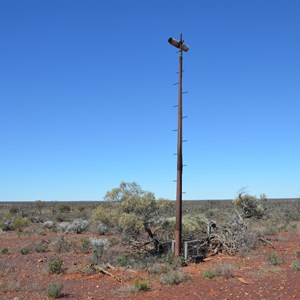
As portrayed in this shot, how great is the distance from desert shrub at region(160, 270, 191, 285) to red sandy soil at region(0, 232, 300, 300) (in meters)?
0.17

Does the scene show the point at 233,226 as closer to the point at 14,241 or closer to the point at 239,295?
the point at 239,295

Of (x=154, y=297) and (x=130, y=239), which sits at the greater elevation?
(x=130, y=239)

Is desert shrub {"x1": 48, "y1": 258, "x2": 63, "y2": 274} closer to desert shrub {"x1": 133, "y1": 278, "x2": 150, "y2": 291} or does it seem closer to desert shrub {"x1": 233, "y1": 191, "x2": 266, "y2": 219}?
desert shrub {"x1": 133, "y1": 278, "x2": 150, "y2": 291}

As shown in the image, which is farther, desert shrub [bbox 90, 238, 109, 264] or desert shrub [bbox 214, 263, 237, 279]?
desert shrub [bbox 90, 238, 109, 264]

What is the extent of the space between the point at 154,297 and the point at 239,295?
2128 millimetres

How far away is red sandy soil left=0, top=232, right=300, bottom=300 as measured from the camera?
1059 cm

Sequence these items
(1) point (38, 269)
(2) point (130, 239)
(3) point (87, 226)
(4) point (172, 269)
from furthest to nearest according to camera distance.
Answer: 1. (3) point (87, 226)
2. (2) point (130, 239)
3. (1) point (38, 269)
4. (4) point (172, 269)

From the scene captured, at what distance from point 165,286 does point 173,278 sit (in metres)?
0.37

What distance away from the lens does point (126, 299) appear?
10344 millimetres

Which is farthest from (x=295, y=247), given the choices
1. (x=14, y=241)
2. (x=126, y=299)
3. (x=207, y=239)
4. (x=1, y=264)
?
(x=14, y=241)

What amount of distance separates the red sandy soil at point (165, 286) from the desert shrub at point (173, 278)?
0.56 ft

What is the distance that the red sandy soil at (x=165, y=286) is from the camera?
10586mm

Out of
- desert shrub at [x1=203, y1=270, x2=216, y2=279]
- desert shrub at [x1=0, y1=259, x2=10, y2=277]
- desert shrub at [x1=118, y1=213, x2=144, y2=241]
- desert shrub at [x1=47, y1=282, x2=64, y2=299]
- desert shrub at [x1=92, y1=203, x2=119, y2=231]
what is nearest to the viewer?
desert shrub at [x1=47, y1=282, x2=64, y2=299]

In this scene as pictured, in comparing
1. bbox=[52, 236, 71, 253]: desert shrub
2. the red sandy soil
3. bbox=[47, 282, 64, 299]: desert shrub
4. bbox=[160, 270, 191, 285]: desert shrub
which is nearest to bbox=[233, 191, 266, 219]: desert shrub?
the red sandy soil
